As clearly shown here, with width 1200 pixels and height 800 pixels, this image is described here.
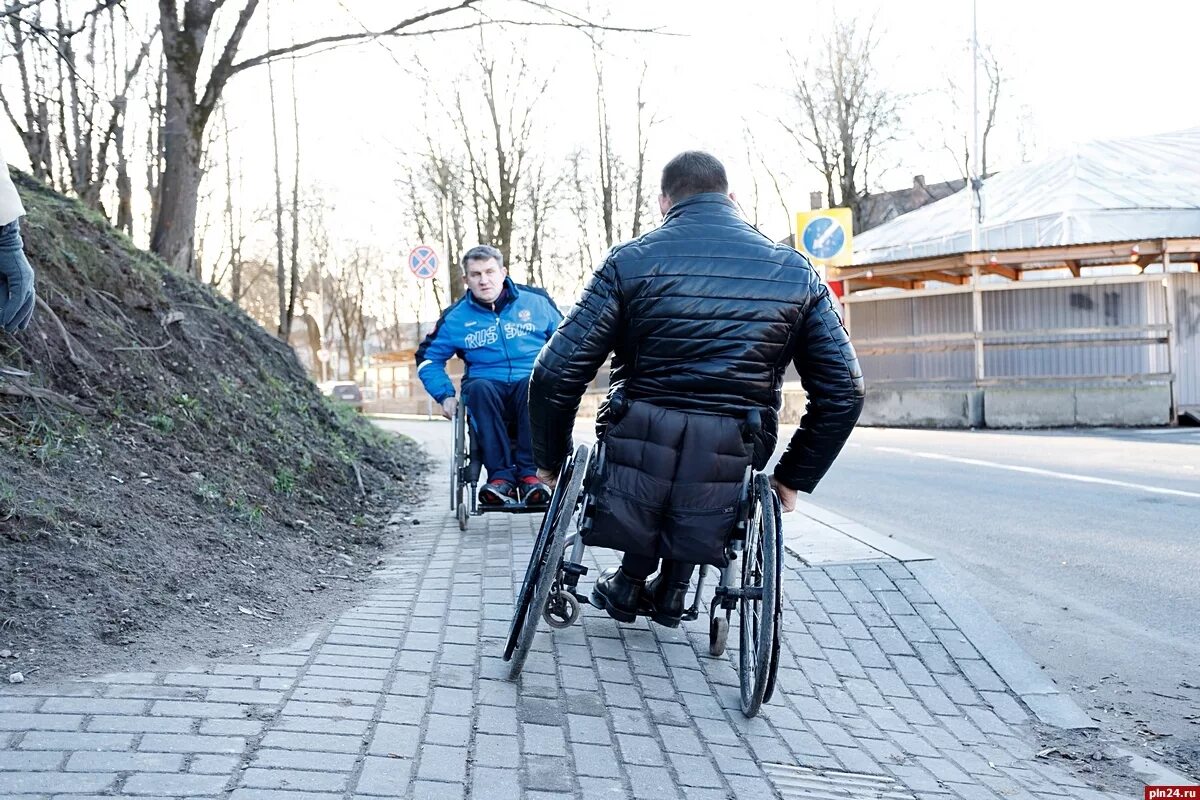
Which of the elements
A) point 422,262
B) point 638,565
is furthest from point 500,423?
point 422,262

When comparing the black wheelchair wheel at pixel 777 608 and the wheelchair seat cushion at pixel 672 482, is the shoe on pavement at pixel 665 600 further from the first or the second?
the black wheelchair wheel at pixel 777 608

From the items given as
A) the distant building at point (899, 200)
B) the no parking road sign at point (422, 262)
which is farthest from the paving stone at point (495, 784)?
the distant building at point (899, 200)

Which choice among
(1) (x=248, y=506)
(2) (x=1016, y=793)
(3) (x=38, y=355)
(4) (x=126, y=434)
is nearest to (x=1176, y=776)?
(2) (x=1016, y=793)

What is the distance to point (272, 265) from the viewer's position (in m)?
50.0

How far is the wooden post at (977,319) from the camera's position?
75.5 ft

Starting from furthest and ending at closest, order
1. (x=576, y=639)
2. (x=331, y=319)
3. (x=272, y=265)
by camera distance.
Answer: (x=331, y=319) → (x=272, y=265) → (x=576, y=639)

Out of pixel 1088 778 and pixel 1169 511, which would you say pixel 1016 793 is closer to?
pixel 1088 778

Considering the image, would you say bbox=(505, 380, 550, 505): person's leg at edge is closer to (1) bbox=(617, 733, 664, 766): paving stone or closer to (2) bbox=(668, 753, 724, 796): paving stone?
(1) bbox=(617, 733, 664, 766): paving stone

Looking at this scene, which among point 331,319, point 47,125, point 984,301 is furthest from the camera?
point 331,319

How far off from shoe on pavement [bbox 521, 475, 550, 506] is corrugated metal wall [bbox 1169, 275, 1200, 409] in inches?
730

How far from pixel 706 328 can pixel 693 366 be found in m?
0.14

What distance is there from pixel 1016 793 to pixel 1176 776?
0.69 meters

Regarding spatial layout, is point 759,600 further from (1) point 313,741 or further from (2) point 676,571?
(1) point 313,741

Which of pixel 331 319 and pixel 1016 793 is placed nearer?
pixel 1016 793
